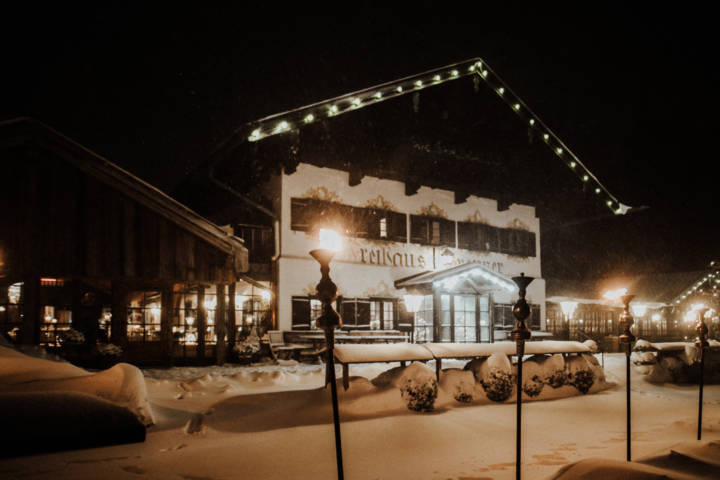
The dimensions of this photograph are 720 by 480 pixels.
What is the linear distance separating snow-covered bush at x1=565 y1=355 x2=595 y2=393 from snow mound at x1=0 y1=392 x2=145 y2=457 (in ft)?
27.0

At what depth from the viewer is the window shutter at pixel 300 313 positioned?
15.5 meters

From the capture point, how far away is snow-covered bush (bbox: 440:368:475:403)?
8.24 meters

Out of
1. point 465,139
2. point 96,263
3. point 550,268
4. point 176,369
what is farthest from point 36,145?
point 550,268

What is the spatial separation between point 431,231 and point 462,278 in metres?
2.30

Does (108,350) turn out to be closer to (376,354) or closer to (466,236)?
(376,354)

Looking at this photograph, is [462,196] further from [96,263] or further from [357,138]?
[96,263]

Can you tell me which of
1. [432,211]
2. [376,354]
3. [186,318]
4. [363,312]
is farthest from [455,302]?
[376,354]

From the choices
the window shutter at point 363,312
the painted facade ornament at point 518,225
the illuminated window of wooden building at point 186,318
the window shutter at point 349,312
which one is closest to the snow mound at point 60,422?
the illuminated window of wooden building at point 186,318

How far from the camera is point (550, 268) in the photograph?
28.8 meters

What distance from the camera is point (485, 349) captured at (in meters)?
9.27

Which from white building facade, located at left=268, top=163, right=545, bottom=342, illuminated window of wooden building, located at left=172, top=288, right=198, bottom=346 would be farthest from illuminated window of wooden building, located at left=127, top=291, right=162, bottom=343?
white building facade, located at left=268, top=163, right=545, bottom=342

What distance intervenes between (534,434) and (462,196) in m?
14.3

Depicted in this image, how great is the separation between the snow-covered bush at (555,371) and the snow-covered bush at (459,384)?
6.21ft

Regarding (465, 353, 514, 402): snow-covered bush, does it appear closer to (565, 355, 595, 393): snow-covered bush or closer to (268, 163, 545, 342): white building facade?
(565, 355, 595, 393): snow-covered bush
